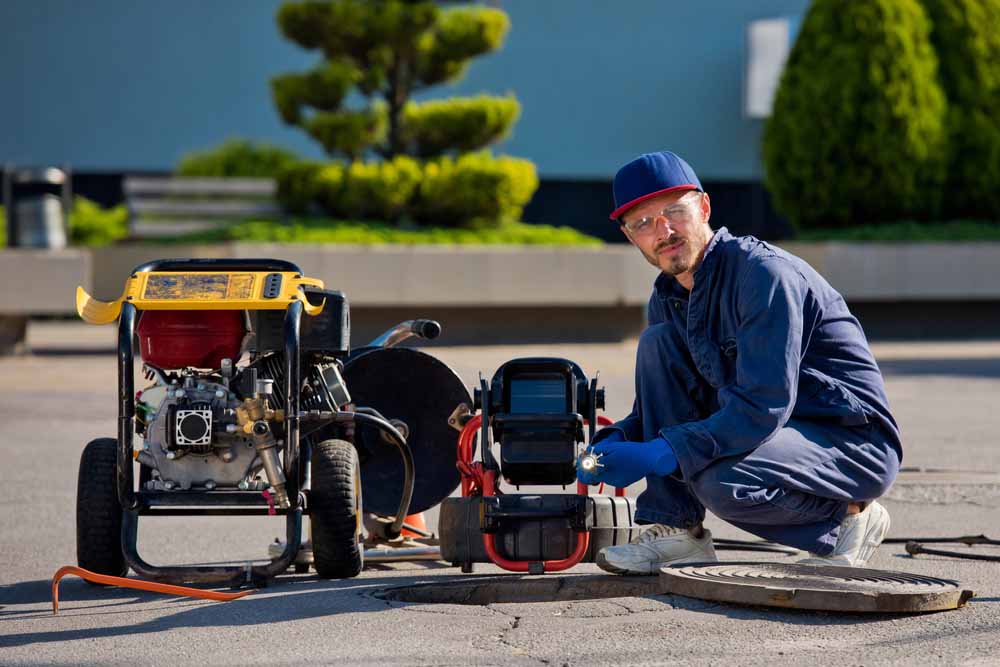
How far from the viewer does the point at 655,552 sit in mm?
4734

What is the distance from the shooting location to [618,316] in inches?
695

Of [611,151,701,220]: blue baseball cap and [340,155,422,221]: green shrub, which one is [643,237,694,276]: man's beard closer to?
[611,151,701,220]: blue baseball cap

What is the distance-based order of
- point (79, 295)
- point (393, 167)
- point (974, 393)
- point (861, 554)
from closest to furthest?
point (861, 554)
point (79, 295)
point (974, 393)
point (393, 167)

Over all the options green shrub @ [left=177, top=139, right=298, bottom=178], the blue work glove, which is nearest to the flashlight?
the blue work glove

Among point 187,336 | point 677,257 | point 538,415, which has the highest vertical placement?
point 677,257

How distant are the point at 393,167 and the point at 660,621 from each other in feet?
44.9

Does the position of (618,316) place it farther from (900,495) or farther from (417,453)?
(417,453)

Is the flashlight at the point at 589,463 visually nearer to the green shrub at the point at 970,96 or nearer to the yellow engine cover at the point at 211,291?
the yellow engine cover at the point at 211,291

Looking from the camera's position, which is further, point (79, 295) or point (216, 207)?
point (216, 207)

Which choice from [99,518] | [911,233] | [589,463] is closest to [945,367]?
[911,233]

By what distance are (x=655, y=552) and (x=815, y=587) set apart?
27.2 inches

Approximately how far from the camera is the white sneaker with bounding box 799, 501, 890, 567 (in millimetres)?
4578

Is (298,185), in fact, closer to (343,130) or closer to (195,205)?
(343,130)

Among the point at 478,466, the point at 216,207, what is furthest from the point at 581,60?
the point at 478,466
